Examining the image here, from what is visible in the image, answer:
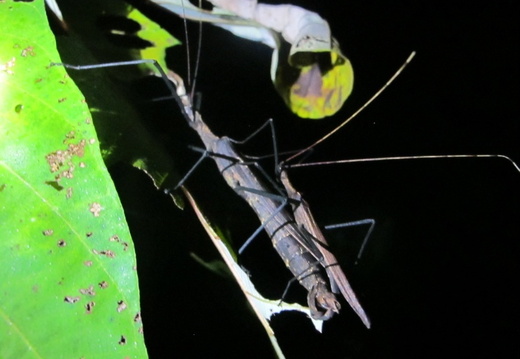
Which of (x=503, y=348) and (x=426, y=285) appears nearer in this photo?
(x=426, y=285)

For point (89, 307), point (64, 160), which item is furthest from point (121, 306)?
point (64, 160)

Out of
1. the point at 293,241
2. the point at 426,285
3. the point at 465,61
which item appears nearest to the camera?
the point at 293,241

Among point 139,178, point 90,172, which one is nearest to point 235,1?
point 139,178

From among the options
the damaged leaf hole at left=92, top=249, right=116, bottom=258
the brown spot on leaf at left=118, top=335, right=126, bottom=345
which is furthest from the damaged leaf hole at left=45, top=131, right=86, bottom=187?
the brown spot on leaf at left=118, top=335, right=126, bottom=345

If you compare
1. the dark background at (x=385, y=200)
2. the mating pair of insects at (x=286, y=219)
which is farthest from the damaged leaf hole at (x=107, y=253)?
the mating pair of insects at (x=286, y=219)

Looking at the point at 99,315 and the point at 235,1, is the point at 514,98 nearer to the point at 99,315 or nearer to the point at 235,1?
the point at 235,1

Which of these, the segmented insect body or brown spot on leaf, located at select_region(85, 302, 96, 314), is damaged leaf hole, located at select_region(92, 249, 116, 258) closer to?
brown spot on leaf, located at select_region(85, 302, 96, 314)
